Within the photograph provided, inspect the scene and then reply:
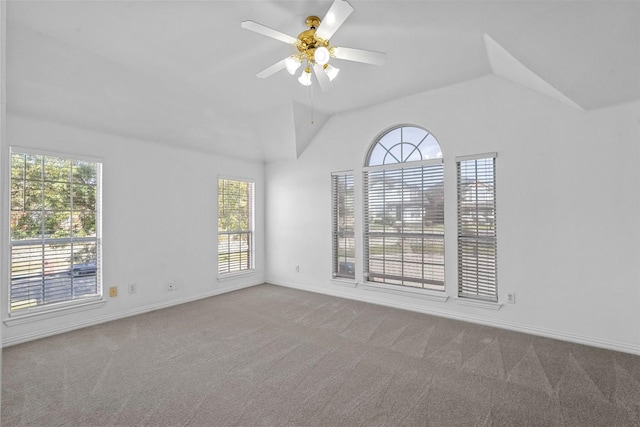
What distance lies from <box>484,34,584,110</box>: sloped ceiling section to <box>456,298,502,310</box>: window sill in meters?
2.20

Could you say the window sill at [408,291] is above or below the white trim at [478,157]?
below

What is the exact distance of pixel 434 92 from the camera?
441 centimetres

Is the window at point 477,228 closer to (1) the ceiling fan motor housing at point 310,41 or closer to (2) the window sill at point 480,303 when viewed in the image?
(2) the window sill at point 480,303

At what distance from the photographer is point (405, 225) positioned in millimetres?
4742

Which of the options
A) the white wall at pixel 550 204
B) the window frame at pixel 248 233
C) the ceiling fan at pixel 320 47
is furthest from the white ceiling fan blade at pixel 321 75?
the window frame at pixel 248 233

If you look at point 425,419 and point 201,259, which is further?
point 201,259

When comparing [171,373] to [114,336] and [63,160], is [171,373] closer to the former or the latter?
[114,336]

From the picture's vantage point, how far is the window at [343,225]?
5.29 m

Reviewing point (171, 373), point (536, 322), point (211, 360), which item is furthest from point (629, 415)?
point (171, 373)

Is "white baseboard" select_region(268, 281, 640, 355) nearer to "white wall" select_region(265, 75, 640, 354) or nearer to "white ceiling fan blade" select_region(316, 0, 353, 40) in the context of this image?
"white wall" select_region(265, 75, 640, 354)

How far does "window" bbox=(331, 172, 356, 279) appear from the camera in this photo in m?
5.29

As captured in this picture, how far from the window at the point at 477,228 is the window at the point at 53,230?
14.2 ft

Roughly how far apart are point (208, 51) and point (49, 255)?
2761 mm

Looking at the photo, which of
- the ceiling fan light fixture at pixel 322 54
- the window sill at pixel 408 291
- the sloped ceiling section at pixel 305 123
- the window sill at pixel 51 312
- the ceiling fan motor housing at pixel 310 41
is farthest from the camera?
the sloped ceiling section at pixel 305 123
